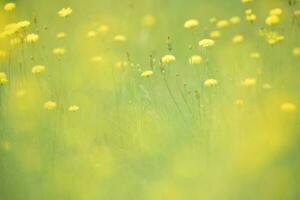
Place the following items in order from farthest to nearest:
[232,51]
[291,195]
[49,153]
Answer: [232,51], [49,153], [291,195]

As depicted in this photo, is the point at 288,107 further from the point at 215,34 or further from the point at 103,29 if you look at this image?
the point at 103,29

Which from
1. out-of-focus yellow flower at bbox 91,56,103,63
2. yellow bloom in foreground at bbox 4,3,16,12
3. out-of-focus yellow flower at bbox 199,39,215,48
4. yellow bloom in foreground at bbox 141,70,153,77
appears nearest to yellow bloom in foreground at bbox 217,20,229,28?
out-of-focus yellow flower at bbox 199,39,215,48

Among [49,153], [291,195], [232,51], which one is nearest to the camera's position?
[291,195]

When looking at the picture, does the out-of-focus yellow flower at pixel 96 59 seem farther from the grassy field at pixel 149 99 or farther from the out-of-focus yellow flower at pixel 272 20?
the out-of-focus yellow flower at pixel 272 20

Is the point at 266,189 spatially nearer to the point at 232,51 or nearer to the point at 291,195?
the point at 291,195

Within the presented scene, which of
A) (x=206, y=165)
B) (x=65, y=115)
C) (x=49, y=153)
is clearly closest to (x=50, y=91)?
(x=65, y=115)

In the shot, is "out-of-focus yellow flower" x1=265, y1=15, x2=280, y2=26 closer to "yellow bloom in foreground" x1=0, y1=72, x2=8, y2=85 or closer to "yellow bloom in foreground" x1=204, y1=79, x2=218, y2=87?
"yellow bloom in foreground" x1=204, y1=79, x2=218, y2=87

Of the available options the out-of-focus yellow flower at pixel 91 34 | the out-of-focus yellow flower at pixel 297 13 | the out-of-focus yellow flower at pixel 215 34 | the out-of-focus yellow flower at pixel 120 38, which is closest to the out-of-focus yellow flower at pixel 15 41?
the out-of-focus yellow flower at pixel 91 34

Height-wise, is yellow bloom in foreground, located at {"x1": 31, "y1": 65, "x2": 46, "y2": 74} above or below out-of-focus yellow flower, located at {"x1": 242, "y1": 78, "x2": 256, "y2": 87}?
above
